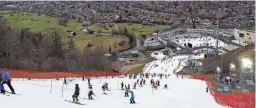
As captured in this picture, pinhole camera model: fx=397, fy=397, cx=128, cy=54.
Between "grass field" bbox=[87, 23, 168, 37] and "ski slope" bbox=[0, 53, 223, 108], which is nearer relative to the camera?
"ski slope" bbox=[0, 53, 223, 108]

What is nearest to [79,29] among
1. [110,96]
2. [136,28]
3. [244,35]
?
[136,28]

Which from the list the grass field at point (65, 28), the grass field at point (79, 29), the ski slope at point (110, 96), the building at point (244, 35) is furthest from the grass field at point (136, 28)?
the ski slope at point (110, 96)

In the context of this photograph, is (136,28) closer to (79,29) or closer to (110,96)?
(79,29)

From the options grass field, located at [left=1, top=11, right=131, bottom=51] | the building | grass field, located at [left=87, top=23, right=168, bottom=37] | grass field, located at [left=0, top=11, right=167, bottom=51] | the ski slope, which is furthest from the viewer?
grass field, located at [left=87, top=23, right=168, bottom=37]

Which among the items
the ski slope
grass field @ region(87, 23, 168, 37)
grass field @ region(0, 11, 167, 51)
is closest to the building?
grass field @ region(0, 11, 167, 51)

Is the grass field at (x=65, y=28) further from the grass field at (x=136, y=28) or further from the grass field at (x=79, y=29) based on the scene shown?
the grass field at (x=136, y=28)

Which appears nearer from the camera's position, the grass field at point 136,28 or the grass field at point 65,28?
the grass field at point 65,28

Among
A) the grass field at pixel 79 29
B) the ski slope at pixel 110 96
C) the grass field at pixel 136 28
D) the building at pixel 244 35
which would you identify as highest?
the ski slope at pixel 110 96

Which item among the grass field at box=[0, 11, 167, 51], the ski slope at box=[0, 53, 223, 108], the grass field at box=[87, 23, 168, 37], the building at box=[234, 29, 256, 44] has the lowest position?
the grass field at box=[87, 23, 168, 37]

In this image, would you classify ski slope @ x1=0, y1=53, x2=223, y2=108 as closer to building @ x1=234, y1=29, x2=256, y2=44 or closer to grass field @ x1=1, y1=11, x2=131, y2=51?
building @ x1=234, y1=29, x2=256, y2=44

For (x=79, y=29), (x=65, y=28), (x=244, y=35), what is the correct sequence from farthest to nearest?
(x=79, y=29) < (x=65, y=28) < (x=244, y=35)

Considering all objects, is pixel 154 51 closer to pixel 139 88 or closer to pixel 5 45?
pixel 5 45
